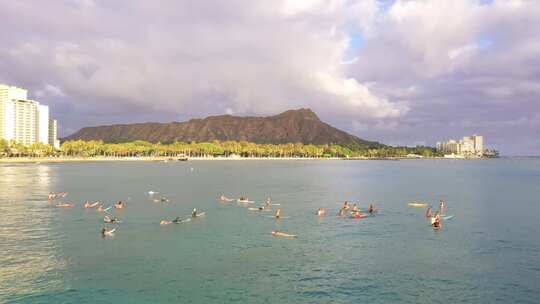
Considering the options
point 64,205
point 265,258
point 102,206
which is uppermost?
point 64,205

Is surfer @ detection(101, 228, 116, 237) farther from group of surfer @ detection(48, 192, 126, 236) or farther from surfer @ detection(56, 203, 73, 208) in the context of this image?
surfer @ detection(56, 203, 73, 208)

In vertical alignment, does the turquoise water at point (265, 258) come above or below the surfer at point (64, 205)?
below

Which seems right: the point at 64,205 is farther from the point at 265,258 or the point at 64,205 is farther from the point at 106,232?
the point at 265,258

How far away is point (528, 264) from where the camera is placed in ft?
130

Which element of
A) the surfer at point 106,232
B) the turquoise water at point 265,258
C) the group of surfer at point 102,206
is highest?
the group of surfer at point 102,206

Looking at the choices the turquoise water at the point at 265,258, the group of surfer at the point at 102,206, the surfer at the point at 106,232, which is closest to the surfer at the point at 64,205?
the group of surfer at the point at 102,206

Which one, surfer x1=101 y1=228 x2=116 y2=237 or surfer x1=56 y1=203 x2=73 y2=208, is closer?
surfer x1=101 y1=228 x2=116 y2=237

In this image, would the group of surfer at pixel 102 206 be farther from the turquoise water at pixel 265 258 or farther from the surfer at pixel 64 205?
the turquoise water at pixel 265 258

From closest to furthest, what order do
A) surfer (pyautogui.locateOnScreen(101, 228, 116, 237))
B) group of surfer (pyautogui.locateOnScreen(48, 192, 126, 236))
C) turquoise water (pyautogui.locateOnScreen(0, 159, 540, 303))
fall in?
turquoise water (pyautogui.locateOnScreen(0, 159, 540, 303))
surfer (pyautogui.locateOnScreen(101, 228, 116, 237))
group of surfer (pyautogui.locateOnScreen(48, 192, 126, 236))

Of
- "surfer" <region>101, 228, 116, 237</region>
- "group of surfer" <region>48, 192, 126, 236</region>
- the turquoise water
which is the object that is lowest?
the turquoise water

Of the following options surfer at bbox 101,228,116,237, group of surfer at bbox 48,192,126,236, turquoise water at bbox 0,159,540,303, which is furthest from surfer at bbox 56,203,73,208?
surfer at bbox 101,228,116,237

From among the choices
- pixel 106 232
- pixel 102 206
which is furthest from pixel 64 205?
pixel 106 232

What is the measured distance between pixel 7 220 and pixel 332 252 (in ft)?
145

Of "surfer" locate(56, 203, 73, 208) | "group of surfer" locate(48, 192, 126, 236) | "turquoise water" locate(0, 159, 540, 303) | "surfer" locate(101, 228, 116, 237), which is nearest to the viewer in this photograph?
"turquoise water" locate(0, 159, 540, 303)
